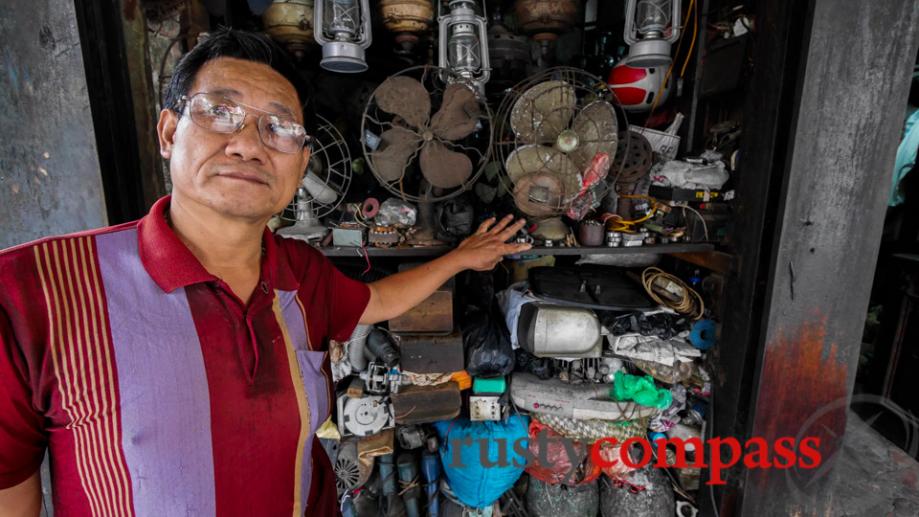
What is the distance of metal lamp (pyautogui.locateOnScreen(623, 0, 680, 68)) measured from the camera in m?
1.91

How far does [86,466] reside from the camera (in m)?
0.94

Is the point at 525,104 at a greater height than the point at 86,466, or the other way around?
the point at 525,104

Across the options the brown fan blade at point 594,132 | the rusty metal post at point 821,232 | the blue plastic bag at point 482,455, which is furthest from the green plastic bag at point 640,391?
the brown fan blade at point 594,132

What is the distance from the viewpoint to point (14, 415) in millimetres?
867

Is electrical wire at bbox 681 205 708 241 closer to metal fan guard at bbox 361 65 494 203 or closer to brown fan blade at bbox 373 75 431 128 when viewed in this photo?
metal fan guard at bbox 361 65 494 203

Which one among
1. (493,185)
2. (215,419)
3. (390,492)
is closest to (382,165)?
(493,185)

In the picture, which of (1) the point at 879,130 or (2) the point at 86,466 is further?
(1) the point at 879,130

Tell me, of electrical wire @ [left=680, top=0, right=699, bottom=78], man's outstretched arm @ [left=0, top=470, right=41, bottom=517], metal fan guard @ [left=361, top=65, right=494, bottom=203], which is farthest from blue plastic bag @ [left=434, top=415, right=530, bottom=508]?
electrical wire @ [left=680, top=0, right=699, bottom=78]

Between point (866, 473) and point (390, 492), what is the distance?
10.7 ft

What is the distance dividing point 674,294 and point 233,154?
2338mm

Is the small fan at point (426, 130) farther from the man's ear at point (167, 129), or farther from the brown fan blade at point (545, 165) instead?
the man's ear at point (167, 129)

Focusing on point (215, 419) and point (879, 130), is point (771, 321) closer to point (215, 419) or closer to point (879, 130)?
point (879, 130)

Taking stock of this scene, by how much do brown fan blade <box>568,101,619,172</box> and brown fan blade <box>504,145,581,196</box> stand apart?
0.30 ft

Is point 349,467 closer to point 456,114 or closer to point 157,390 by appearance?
point 157,390
